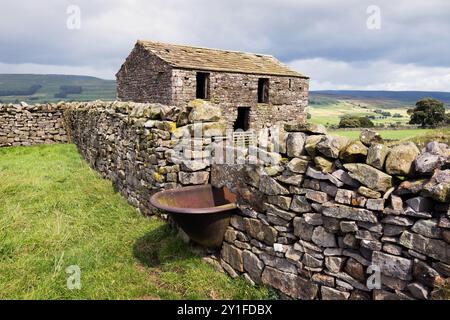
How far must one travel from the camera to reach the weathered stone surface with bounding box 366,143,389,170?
11.0ft

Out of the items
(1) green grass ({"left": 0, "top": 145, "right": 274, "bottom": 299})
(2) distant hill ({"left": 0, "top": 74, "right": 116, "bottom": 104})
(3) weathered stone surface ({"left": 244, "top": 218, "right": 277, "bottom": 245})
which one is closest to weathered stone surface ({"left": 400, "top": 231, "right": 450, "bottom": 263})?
(3) weathered stone surface ({"left": 244, "top": 218, "right": 277, "bottom": 245})

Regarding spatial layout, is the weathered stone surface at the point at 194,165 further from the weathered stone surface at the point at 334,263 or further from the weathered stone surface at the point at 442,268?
the weathered stone surface at the point at 442,268

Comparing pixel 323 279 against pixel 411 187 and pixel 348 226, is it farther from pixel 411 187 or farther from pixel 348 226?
pixel 411 187

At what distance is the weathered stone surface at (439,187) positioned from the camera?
289 centimetres

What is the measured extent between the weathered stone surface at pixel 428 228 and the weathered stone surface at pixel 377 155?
625mm

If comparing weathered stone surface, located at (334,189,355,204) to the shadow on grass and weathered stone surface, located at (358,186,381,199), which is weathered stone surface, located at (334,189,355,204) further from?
the shadow on grass

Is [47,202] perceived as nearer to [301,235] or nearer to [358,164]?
[301,235]

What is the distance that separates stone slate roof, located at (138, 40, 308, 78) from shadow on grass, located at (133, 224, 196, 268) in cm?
1398

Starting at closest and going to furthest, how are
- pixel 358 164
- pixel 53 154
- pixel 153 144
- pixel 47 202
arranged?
pixel 358 164
pixel 153 144
pixel 47 202
pixel 53 154

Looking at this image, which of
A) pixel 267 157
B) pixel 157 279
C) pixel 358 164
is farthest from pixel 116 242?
pixel 358 164

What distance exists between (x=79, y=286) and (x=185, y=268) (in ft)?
4.65

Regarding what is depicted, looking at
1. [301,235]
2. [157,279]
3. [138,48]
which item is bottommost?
[157,279]

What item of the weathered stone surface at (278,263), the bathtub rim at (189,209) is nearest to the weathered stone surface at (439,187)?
the weathered stone surface at (278,263)

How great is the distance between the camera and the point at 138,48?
20.9 m
